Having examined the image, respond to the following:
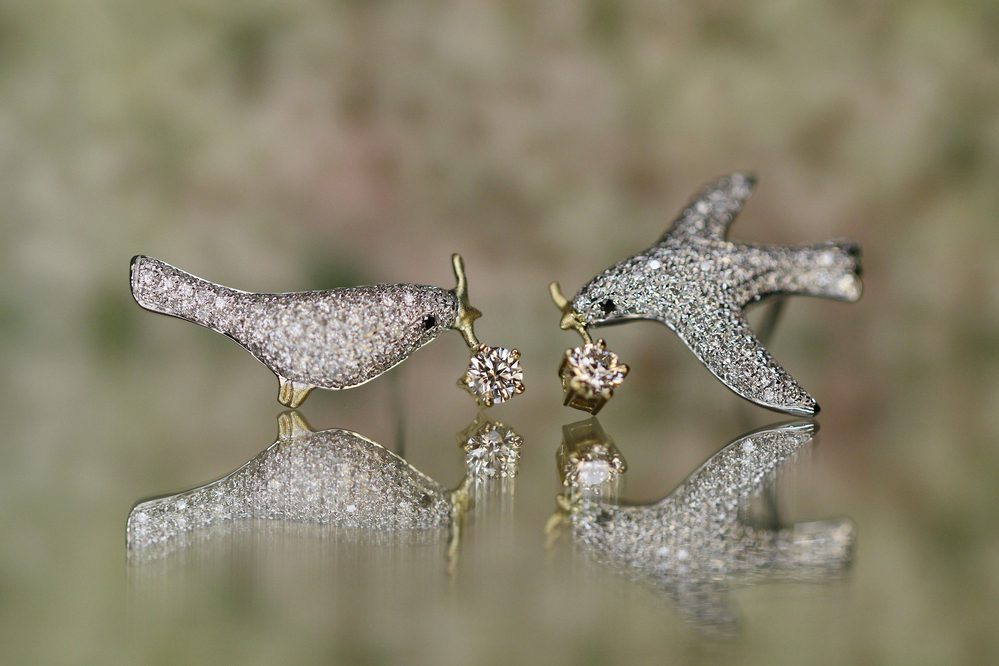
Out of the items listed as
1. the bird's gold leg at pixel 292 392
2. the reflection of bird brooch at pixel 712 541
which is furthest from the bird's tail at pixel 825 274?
the bird's gold leg at pixel 292 392

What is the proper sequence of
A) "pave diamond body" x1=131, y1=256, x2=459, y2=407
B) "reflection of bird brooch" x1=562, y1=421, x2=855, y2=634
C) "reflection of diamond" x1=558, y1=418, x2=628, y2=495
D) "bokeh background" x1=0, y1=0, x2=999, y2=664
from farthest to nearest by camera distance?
"bokeh background" x1=0, y1=0, x2=999, y2=664 → "pave diamond body" x1=131, y1=256, x2=459, y2=407 → "reflection of diamond" x1=558, y1=418, x2=628, y2=495 → "reflection of bird brooch" x1=562, y1=421, x2=855, y2=634

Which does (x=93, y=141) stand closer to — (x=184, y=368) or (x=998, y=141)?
(x=184, y=368)

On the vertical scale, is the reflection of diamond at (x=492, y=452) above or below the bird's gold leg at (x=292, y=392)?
below

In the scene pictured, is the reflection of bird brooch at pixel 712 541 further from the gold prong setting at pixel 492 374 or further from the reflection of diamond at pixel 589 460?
the gold prong setting at pixel 492 374

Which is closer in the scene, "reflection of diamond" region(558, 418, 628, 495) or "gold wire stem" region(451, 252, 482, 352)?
Answer: "reflection of diamond" region(558, 418, 628, 495)

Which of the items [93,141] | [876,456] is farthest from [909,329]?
[93,141]

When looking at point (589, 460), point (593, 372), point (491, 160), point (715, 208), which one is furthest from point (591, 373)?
point (491, 160)

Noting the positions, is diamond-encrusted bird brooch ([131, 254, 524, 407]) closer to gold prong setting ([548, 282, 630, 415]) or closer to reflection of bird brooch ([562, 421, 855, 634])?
gold prong setting ([548, 282, 630, 415])

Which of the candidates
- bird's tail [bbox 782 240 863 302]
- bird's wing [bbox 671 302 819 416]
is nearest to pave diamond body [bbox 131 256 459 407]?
bird's wing [bbox 671 302 819 416]
